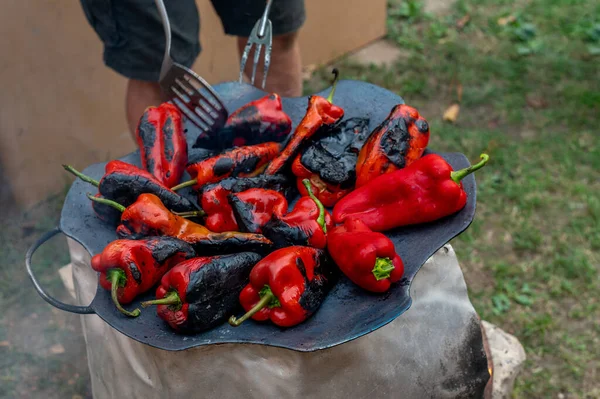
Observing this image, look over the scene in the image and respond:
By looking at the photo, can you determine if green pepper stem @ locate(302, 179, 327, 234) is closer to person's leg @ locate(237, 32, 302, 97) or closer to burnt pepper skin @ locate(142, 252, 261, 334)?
burnt pepper skin @ locate(142, 252, 261, 334)

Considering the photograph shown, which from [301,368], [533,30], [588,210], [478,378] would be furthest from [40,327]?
[533,30]

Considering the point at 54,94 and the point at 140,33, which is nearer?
the point at 140,33

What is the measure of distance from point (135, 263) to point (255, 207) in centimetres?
47

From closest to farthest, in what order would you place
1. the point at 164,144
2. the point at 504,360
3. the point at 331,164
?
the point at 331,164, the point at 164,144, the point at 504,360

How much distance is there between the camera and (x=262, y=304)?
69.4 inches

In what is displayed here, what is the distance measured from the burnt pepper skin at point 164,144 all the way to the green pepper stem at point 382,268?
0.97 metres

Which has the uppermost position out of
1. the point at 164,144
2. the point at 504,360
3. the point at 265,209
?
the point at 164,144

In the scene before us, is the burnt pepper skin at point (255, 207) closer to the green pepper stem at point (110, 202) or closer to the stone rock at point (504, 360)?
the green pepper stem at point (110, 202)

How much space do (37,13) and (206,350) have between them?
2.71 m

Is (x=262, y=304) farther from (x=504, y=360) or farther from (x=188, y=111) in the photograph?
(x=504, y=360)

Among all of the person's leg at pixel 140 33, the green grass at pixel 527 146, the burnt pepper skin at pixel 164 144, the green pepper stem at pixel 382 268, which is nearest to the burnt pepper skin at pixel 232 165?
the burnt pepper skin at pixel 164 144

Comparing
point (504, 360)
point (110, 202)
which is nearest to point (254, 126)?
point (110, 202)

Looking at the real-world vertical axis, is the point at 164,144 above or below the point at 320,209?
above

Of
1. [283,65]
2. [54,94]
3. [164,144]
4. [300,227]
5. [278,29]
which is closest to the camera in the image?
[300,227]
